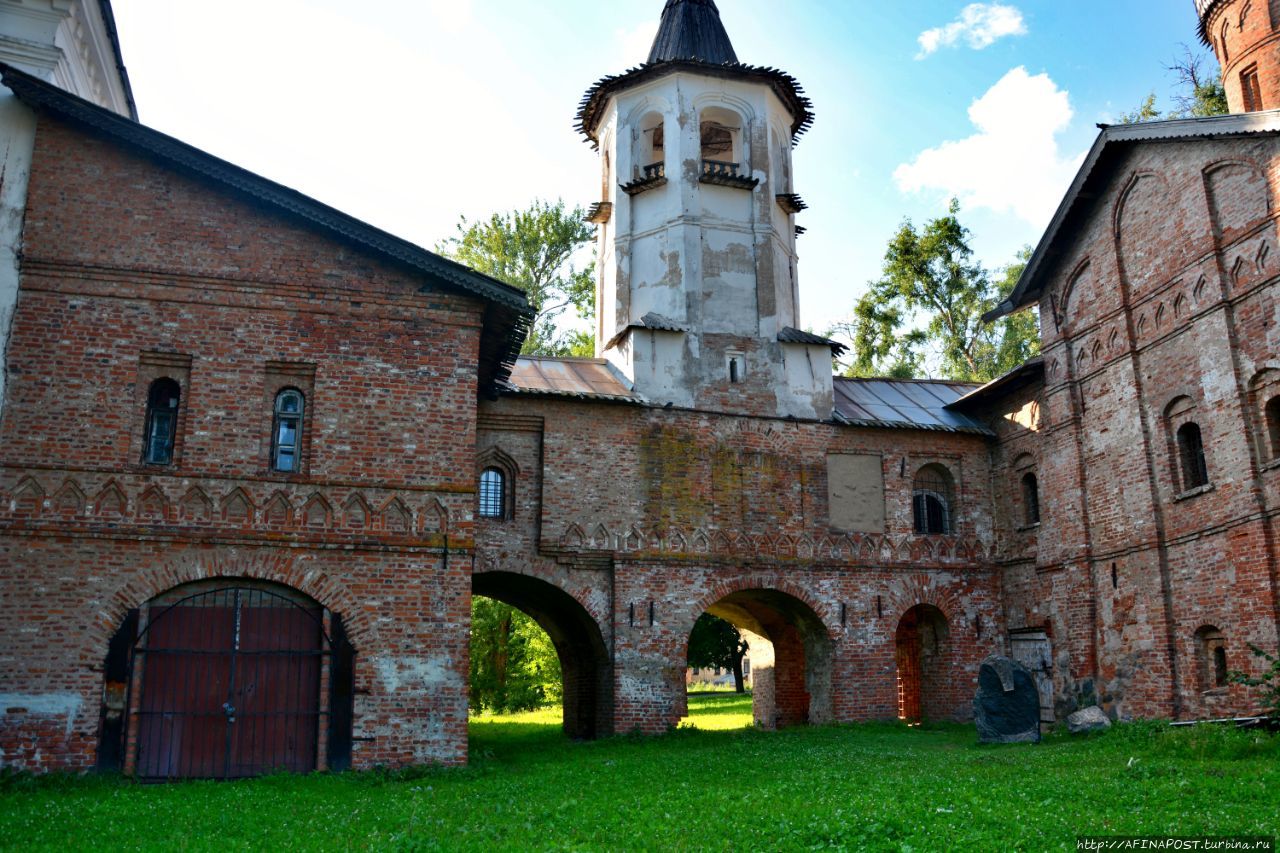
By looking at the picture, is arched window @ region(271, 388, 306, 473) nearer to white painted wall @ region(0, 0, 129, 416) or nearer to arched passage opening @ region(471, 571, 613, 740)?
white painted wall @ region(0, 0, 129, 416)

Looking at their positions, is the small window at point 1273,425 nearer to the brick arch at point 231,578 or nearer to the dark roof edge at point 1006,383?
the dark roof edge at point 1006,383

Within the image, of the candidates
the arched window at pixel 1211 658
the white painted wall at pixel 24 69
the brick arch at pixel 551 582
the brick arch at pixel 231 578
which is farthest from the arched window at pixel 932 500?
the white painted wall at pixel 24 69

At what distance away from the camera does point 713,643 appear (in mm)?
31484

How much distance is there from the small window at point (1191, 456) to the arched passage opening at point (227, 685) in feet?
39.3

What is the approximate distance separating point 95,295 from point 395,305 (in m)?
3.55

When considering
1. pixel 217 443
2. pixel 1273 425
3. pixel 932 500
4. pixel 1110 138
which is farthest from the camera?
pixel 932 500

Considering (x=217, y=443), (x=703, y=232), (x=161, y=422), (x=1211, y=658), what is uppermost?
(x=703, y=232)

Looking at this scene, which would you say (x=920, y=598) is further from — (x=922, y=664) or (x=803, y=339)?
(x=803, y=339)

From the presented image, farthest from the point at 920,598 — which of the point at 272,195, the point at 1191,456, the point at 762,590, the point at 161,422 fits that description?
the point at 161,422

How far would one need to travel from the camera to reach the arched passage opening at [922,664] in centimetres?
2002

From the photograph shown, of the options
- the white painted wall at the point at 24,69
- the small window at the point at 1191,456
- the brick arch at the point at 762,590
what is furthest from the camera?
the brick arch at the point at 762,590

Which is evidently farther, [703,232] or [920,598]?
[703,232]

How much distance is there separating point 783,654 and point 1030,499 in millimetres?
Result: 5443

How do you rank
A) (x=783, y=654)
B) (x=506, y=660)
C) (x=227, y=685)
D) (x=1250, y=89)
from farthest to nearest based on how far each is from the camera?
(x=506, y=660), (x=1250, y=89), (x=783, y=654), (x=227, y=685)
